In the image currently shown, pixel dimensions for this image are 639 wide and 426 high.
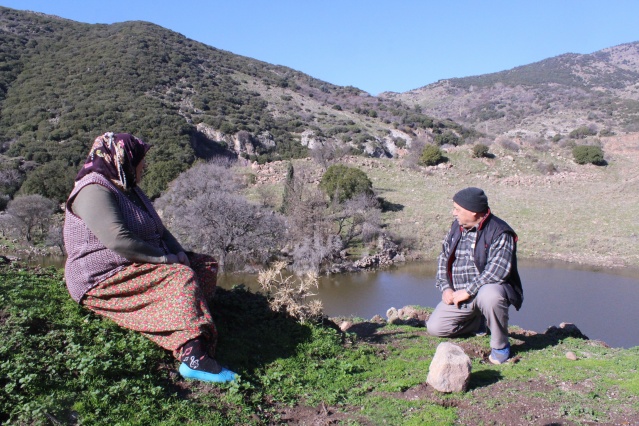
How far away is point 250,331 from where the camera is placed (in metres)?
4.53

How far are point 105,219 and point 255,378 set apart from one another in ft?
5.69

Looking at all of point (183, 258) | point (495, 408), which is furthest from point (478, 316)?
point (183, 258)

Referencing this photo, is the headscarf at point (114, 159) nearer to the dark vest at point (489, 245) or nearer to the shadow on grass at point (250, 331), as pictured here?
the shadow on grass at point (250, 331)

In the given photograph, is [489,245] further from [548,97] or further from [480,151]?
[548,97]

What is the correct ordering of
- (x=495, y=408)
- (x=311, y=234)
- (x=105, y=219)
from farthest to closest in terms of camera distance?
1. (x=311, y=234)
2. (x=495, y=408)
3. (x=105, y=219)

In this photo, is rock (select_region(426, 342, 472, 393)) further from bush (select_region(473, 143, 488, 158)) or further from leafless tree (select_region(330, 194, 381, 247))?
bush (select_region(473, 143, 488, 158))

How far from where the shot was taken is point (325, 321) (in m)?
5.39

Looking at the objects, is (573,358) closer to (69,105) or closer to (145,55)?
(69,105)

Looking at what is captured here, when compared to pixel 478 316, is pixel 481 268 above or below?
above

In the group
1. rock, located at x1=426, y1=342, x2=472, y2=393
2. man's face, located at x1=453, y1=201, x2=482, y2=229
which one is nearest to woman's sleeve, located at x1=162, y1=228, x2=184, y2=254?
rock, located at x1=426, y1=342, x2=472, y2=393

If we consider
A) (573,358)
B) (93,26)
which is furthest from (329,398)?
(93,26)

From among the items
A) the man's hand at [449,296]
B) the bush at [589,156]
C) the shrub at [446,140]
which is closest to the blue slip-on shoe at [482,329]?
the man's hand at [449,296]

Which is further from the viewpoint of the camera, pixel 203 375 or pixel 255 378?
pixel 255 378

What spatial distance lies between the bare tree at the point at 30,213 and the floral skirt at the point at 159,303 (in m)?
21.7
